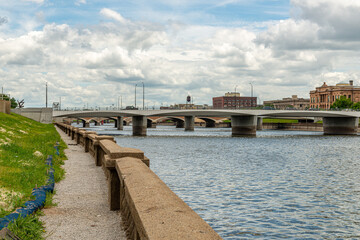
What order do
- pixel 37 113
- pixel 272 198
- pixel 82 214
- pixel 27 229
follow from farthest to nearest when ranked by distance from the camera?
pixel 37 113 < pixel 272 198 < pixel 82 214 < pixel 27 229

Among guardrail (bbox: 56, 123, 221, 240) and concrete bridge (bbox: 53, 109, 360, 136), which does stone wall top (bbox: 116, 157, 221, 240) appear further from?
concrete bridge (bbox: 53, 109, 360, 136)

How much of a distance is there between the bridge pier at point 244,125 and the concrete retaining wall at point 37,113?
159 ft

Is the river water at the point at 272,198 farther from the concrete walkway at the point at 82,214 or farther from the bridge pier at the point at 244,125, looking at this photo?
the bridge pier at the point at 244,125

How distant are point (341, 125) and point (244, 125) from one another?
98.9 feet

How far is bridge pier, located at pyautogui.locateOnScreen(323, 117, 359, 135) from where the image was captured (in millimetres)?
106125

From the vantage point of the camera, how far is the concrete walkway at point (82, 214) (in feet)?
23.3

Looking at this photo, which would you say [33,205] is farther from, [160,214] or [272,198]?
[272,198]

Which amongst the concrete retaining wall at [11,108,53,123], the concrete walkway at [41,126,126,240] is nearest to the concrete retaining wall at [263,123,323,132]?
the concrete retaining wall at [11,108,53,123]

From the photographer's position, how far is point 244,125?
103062 mm

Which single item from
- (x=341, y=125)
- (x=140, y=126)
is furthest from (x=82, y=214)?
(x=341, y=125)

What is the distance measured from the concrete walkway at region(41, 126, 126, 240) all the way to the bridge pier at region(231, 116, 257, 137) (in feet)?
293

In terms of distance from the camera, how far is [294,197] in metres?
19.2

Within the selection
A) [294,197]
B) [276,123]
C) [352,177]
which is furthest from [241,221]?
[276,123]

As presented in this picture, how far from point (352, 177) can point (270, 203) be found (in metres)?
12.2
